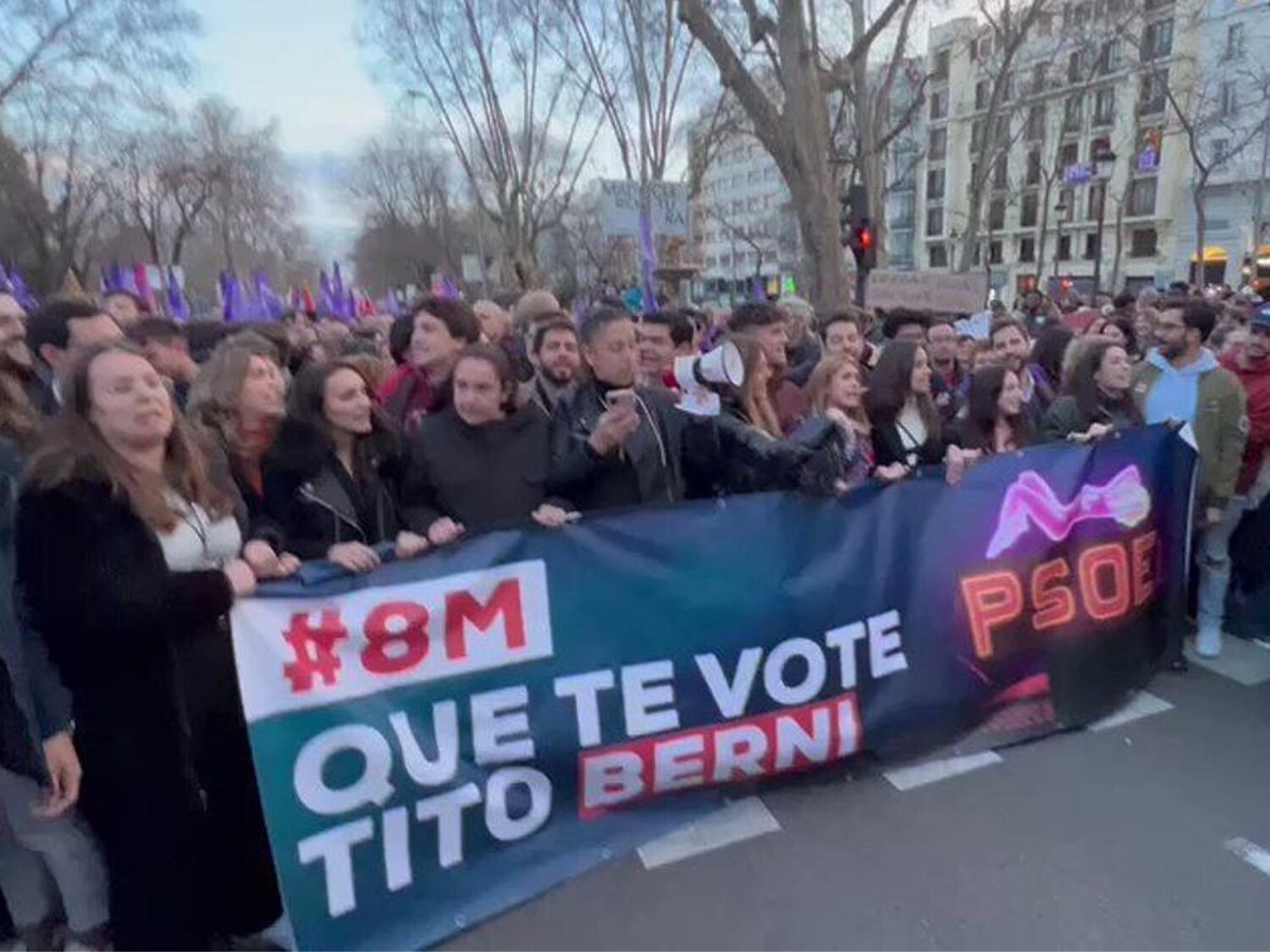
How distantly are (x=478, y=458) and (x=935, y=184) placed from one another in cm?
7042

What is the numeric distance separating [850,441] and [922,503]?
0.35 m

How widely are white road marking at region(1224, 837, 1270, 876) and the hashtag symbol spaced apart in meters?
2.87

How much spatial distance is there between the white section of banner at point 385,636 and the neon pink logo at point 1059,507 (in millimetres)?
1894

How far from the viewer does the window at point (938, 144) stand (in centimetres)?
6194

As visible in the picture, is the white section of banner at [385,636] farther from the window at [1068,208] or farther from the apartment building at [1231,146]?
the window at [1068,208]

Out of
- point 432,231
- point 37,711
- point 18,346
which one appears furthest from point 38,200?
point 37,711

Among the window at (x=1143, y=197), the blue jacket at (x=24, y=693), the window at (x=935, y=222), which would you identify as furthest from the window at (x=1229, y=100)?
the blue jacket at (x=24, y=693)

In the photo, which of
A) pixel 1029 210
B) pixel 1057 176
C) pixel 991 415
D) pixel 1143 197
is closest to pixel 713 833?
pixel 991 415

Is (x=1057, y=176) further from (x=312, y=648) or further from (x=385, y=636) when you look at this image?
(x=312, y=648)

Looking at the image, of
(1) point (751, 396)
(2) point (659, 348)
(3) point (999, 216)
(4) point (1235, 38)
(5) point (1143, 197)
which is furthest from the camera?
(3) point (999, 216)

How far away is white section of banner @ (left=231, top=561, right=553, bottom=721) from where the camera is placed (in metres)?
2.38

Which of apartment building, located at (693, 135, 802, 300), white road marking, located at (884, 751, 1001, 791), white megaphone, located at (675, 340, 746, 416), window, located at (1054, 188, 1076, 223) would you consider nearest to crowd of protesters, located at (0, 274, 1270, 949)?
white megaphone, located at (675, 340, 746, 416)

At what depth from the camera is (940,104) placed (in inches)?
2405

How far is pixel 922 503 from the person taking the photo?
10.9ft
